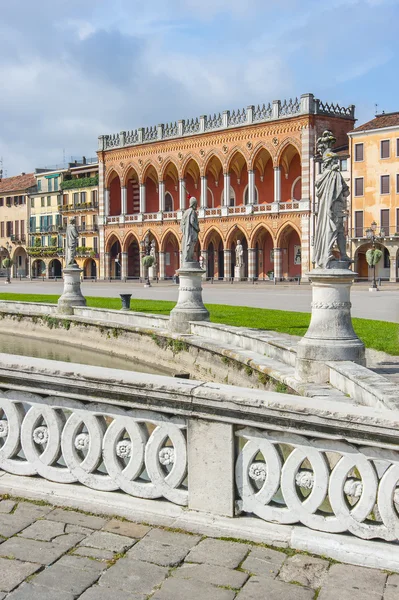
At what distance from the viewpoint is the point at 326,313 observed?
30.2 ft

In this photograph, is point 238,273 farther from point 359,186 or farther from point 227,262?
point 359,186

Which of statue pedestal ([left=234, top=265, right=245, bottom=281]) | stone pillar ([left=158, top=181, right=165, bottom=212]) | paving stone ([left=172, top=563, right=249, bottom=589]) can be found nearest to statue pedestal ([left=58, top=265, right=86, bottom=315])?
paving stone ([left=172, top=563, right=249, bottom=589])

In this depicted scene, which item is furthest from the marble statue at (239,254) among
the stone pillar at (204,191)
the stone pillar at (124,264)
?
the stone pillar at (124,264)

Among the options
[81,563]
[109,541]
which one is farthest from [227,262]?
[81,563]

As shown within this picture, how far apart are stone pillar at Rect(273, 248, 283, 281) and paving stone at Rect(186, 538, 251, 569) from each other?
51.3 metres

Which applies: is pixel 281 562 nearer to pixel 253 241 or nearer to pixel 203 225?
pixel 253 241

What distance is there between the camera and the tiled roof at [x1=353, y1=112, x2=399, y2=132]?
161 ft

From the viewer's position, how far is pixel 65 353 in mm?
21578

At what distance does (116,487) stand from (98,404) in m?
0.53

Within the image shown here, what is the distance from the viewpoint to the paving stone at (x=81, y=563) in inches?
144

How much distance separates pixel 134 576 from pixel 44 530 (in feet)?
2.66

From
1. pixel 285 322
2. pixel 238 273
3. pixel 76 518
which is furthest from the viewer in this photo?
→ pixel 238 273

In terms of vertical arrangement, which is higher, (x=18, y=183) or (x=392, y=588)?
(x=18, y=183)

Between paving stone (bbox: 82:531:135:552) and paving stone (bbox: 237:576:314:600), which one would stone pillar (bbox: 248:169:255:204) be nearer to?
paving stone (bbox: 82:531:135:552)
